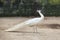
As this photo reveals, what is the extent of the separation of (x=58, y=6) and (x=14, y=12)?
5.35ft

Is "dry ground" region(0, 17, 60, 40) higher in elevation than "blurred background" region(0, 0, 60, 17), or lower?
higher

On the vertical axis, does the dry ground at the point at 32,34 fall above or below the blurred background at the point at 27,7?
above

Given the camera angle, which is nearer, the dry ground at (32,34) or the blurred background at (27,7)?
the dry ground at (32,34)

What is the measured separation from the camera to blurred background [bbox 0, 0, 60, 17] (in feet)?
21.7

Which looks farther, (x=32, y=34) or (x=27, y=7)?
(x=27, y=7)

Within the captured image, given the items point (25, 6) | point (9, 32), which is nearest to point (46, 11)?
point (25, 6)

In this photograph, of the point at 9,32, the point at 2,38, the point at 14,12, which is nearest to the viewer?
the point at 2,38

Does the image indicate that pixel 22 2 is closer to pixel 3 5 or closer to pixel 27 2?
pixel 27 2

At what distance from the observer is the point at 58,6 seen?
6742 millimetres

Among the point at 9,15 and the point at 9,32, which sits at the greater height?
the point at 9,32

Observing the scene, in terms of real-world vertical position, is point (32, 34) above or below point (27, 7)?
above

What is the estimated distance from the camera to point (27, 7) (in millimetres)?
6664

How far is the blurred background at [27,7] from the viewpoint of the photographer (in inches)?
260

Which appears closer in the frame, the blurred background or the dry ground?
the dry ground
